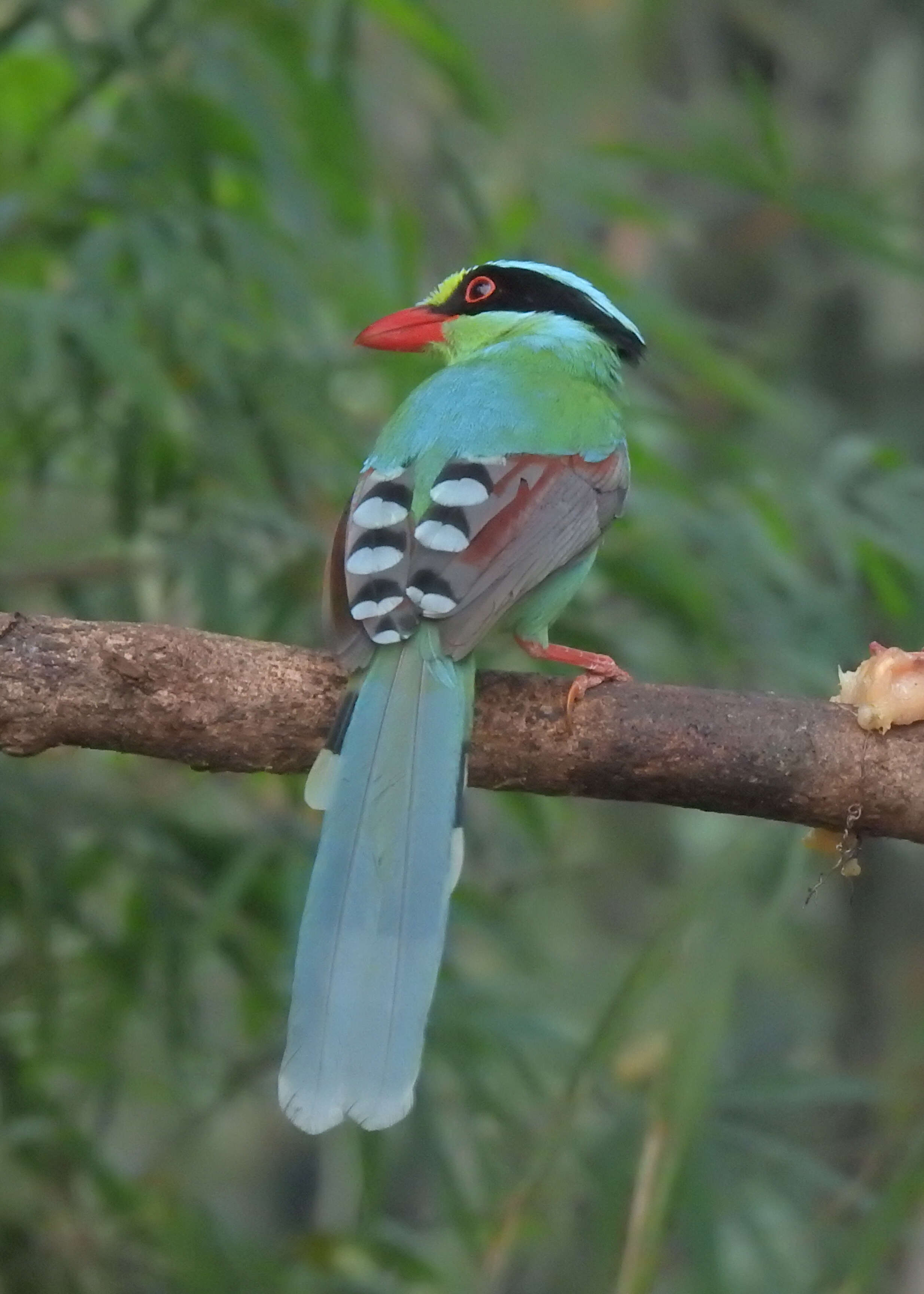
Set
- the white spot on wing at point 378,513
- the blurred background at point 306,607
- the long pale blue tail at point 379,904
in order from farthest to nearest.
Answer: the blurred background at point 306,607
the white spot on wing at point 378,513
the long pale blue tail at point 379,904

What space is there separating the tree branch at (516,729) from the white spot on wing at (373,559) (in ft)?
0.71

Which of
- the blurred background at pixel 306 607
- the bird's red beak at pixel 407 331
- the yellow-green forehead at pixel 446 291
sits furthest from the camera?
the yellow-green forehead at pixel 446 291

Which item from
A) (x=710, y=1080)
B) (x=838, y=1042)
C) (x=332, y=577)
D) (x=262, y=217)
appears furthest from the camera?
(x=838, y=1042)

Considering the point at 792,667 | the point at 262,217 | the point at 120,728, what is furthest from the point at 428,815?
the point at 262,217

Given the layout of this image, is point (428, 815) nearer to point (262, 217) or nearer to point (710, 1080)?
point (710, 1080)

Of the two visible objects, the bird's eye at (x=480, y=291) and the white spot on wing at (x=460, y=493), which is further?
the bird's eye at (x=480, y=291)

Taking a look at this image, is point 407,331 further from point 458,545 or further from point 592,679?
point 592,679

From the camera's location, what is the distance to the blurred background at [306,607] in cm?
346

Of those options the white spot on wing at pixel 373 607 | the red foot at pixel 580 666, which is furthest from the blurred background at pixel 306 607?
the white spot on wing at pixel 373 607

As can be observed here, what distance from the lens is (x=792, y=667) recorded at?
156 inches

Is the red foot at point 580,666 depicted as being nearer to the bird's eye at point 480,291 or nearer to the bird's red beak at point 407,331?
the bird's red beak at point 407,331

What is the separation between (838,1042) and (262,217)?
11.1ft

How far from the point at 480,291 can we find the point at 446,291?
0.25ft

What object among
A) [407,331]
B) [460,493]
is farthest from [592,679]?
[407,331]
